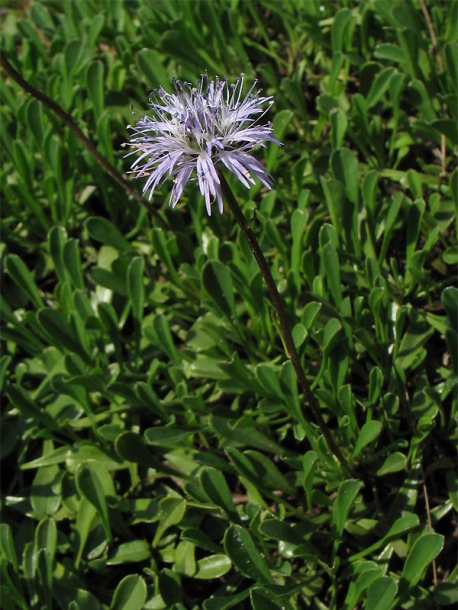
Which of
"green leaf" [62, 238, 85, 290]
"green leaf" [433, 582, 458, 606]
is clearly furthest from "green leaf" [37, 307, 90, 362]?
"green leaf" [433, 582, 458, 606]

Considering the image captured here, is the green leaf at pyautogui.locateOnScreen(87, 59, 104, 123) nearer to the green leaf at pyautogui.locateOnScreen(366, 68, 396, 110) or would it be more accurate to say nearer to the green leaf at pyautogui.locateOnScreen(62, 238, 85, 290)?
the green leaf at pyautogui.locateOnScreen(62, 238, 85, 290)

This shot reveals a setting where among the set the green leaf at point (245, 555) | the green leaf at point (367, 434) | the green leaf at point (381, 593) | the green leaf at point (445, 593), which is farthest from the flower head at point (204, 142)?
the green leaf at point (445, 593)

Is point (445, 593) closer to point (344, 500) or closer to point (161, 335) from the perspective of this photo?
point (344, 500)

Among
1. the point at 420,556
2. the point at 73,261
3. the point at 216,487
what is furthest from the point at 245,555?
the point at 73,261

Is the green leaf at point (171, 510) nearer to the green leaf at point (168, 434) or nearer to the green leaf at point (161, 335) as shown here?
the green leaf at point (168, 434)

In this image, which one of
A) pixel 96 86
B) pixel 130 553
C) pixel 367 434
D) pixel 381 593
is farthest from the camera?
pixel 96 86
